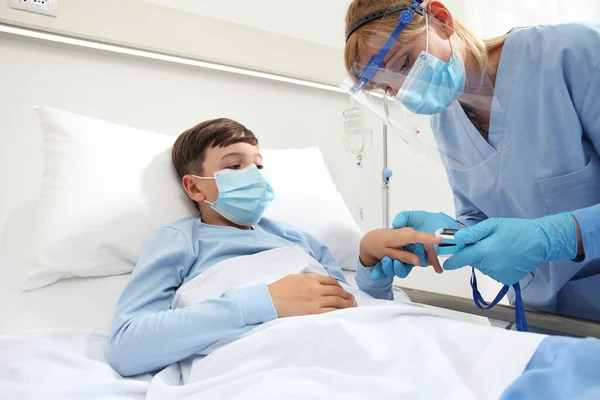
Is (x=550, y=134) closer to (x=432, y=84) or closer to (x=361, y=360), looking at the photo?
(x=432, y=84)

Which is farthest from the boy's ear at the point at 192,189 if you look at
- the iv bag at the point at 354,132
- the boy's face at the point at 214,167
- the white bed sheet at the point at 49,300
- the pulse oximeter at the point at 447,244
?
the iv bag at the point at 354,132

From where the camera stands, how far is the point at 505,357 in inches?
25.2

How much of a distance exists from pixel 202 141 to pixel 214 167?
10cm

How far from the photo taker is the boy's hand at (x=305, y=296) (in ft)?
2.90

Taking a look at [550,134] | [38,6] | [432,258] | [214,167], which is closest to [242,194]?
[214,167]

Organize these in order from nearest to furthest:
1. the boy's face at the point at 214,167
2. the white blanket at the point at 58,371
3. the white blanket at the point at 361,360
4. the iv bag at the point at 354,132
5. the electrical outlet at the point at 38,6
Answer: the white blanket at the point at 361,360 < the white blanket at the point at 58,371 < the boy's face at the point at 214,167 < the electrical outlet at the point at 38,6 < the iv bag at the point at 354,132

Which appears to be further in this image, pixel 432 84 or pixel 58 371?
pixel 432 84

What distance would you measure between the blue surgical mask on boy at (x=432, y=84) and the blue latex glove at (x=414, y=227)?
0.98 feet

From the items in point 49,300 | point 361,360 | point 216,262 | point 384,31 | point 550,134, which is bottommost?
point 49,300

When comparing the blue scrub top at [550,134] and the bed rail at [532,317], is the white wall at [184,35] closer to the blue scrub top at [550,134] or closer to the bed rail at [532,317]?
the blue scrub top at [550,134]

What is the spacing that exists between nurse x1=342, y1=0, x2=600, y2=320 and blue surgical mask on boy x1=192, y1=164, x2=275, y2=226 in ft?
1.21

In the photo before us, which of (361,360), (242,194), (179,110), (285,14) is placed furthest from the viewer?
(285,14)

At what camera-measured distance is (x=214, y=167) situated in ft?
4.25

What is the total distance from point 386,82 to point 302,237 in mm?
572
